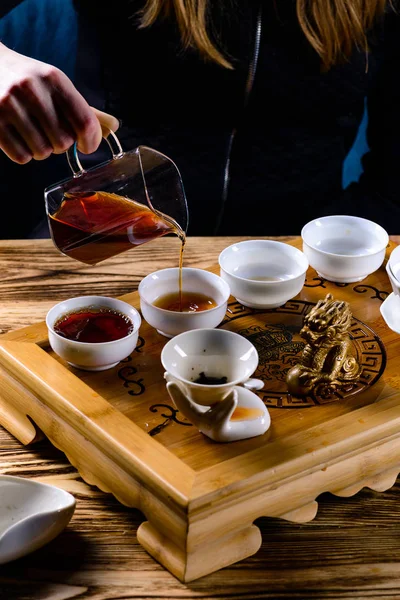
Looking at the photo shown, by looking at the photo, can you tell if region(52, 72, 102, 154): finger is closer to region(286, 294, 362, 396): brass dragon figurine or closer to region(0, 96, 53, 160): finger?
region(0, 96, 53, 160): finger

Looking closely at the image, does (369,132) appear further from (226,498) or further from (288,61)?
(226,498)

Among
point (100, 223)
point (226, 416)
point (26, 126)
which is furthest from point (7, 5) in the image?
point (226, 416)

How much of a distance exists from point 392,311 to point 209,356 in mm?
498

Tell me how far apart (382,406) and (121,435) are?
48 cm

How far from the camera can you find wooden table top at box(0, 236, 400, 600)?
119cm

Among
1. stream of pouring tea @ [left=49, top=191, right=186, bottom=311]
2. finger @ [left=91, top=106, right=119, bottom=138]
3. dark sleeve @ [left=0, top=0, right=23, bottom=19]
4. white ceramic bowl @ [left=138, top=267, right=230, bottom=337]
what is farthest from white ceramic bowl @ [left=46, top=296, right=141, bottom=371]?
dark sleeve @ [left=0, top=0, right=23, bottom=19]

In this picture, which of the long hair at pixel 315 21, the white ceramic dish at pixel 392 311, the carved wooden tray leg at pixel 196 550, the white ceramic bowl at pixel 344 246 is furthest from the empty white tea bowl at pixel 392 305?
the long hair at pixel 315 21

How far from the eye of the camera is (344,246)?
2.08 metres

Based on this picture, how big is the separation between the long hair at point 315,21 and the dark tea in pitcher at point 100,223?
3.15 ft

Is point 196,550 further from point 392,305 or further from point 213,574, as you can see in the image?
→ point 392,305

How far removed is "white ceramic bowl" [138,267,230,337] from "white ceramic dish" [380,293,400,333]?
0.35 metres

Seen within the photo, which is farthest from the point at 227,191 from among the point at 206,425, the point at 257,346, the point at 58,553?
Answer: the point at 58,553

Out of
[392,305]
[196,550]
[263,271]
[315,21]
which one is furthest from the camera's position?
[315,21]

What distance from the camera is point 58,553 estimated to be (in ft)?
4.09
